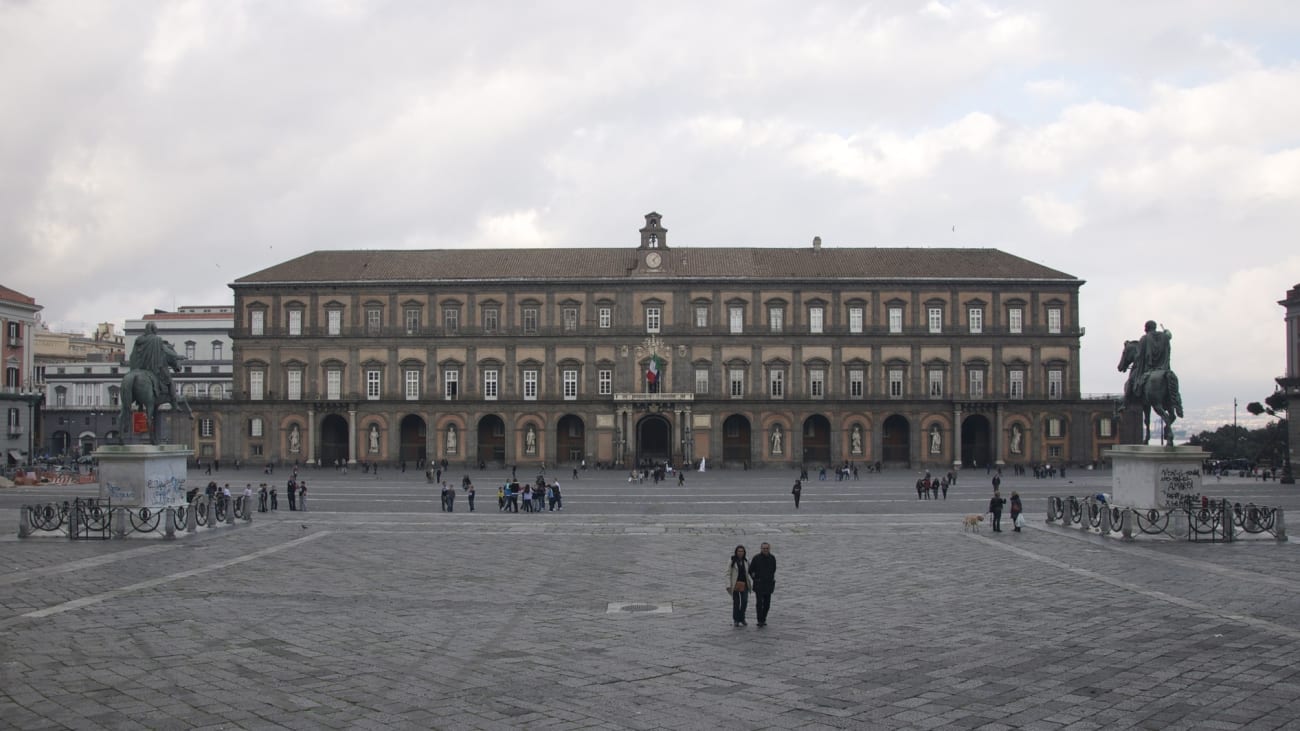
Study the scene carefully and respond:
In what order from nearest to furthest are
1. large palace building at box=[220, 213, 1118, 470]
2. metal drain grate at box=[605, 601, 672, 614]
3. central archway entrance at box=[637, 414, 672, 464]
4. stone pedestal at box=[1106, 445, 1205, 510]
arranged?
metal drain grate at box=[605, 601, 672, 614] → stone pedestal at box=[1106, 445, 1205, 510] → large palace building at box=[220, 213, 1118, 470] → central archway entrance at box=[637, 414, 672, 464]

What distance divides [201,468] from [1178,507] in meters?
61.4

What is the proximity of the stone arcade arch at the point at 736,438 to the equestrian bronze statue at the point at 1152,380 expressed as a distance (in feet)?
143

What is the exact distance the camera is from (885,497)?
42.4 metres

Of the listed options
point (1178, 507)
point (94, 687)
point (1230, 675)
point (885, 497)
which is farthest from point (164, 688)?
point (885, 497)

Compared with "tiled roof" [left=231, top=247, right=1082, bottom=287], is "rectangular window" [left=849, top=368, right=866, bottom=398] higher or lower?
lower

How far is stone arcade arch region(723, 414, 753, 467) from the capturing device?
230ft

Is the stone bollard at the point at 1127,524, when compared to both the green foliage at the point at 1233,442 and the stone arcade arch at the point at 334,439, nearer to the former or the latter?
the stone arcade arch at the point at 334,439

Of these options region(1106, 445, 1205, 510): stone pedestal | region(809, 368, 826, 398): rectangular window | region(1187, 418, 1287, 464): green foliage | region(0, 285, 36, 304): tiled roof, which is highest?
region(0, 285, 36, 304): tiled roof

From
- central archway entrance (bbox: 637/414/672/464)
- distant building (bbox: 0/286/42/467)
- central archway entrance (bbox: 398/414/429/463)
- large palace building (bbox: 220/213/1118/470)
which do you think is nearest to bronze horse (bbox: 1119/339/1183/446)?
large palace building (bbox: 220/213/1118/470)

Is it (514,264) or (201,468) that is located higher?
(514,264)

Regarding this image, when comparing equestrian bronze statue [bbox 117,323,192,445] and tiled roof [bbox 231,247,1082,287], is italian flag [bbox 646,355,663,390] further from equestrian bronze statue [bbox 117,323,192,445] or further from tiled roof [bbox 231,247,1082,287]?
equestrian bronze statue [bbox 117,323,192,445]

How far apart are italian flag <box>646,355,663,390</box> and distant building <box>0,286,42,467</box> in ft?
141

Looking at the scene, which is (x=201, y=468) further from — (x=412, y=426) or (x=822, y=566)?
(x=822, y=566)

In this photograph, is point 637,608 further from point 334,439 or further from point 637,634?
point 334,439
